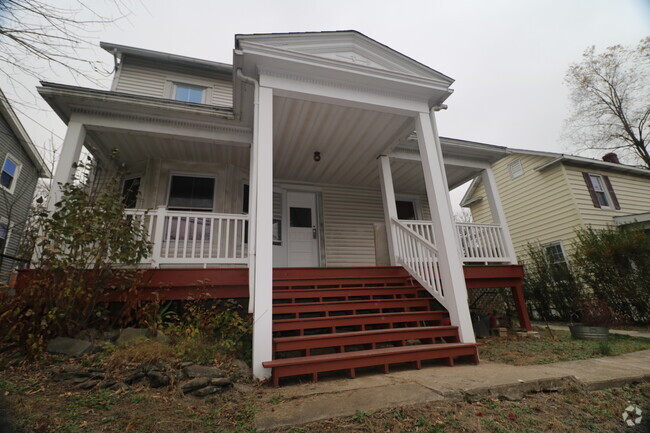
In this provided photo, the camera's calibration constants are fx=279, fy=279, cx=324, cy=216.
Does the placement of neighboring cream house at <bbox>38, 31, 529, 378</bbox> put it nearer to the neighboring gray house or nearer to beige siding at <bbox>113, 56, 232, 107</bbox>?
beige siding at <bbox>113, 56, 232, 107</bbox>

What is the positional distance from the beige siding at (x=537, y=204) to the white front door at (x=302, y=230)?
8.06 m

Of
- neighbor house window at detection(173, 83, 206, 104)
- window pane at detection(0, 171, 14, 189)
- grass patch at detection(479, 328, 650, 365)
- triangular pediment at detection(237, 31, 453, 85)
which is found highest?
neighbor house window at detection(173, 83, 206, 104)

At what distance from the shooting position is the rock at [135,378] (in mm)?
2322

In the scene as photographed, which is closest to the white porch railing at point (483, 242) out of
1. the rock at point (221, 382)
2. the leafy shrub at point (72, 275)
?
the rock at point (221, 382)

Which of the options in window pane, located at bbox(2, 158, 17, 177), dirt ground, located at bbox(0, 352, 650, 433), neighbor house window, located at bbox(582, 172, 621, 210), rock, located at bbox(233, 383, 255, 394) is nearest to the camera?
dirt ground, located at bbox(0, 352, 650, 433)

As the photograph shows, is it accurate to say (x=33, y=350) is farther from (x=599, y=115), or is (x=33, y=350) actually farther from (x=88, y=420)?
(x=599, y=115)

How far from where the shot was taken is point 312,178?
7016 millimetres

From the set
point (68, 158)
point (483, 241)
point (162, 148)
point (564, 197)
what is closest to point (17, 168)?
point (162, 148)

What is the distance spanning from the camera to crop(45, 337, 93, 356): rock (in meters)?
2.72

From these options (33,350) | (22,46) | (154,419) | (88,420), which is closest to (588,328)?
(154,419)

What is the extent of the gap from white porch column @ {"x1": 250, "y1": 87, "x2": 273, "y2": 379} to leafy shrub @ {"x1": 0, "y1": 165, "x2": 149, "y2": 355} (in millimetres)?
1598

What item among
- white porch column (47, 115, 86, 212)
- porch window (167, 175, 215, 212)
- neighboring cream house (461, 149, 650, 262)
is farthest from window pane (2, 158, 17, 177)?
neighboring cream house (461, 149, 650, 262)

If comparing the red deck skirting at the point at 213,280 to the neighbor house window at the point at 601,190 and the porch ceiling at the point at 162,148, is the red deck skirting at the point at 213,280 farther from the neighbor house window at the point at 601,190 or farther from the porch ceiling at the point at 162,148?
the neighbor house window at the point at 601,190

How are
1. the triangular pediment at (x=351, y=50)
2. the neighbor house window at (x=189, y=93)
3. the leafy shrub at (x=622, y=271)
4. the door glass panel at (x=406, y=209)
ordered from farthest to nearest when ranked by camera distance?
the door glass panel at (x=406, y=209) < the neighbor house window at (x=189, y=93) < the leafy shrub at (x=622, y=271) < the triangular pediment at (x=351, y=50)
